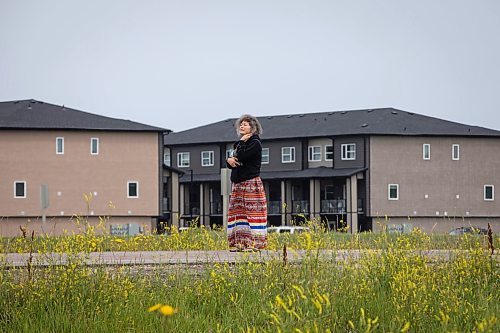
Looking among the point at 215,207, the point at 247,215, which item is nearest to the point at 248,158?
the point at 247,215

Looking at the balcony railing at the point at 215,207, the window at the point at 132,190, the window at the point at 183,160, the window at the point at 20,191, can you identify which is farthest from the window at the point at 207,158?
the window at the point at 20,191

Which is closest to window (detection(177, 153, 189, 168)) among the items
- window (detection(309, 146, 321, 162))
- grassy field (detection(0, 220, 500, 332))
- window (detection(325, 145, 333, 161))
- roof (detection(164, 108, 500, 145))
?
roof (detection(164, 108, 500, 145))

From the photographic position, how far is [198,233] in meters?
18.1

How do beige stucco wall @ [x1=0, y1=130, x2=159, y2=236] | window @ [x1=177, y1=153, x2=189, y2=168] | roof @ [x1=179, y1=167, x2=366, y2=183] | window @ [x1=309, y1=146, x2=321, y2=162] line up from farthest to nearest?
1. window @ [x1=177, y1=153, x2=189, y2=168]
2. window @ [x1=309, y1=146, x2=321, y2=162]
3. roof @ [x1=179, y1=167, x2=366, y2=183]
4. beige stucco wall @ [x1=0, y1=130, x2=159, y2=236]

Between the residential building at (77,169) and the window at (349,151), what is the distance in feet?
45.6

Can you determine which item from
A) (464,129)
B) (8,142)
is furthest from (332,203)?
(8,142)

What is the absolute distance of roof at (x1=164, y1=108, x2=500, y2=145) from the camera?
69500 mm

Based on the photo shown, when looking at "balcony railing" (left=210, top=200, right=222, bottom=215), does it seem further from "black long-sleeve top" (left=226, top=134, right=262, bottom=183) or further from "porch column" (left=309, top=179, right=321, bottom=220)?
"black long-sleeve top" (left=226, top=134, right=262, bottom=183)

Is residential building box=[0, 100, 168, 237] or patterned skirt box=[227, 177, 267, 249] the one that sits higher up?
residential building box=[0, 100, 168, 237]

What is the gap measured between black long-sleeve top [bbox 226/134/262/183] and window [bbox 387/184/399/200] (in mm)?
54943

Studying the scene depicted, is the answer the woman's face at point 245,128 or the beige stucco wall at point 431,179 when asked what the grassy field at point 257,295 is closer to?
the woman's face at point 245,128

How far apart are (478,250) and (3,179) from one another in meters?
53.2

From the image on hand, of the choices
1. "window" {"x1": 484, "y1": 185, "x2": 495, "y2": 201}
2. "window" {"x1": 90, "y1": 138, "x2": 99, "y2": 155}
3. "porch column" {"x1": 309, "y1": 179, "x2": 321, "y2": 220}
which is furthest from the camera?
"window" {"x1": 484, "y1": 185, "x2": 495, "y2": 201}

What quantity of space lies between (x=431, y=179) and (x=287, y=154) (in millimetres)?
11511
